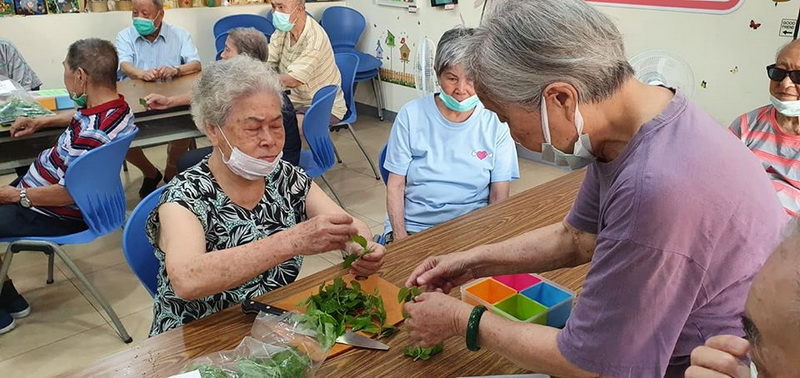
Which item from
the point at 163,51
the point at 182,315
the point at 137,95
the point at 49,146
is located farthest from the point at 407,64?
the point at 182,315

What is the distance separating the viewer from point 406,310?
134 centimetres

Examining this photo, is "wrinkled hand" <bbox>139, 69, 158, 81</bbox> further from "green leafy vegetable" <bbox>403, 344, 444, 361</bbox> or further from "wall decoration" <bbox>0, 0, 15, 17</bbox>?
"green leafy vegetable" <bbox>403, 344, 444, 361</bbox>

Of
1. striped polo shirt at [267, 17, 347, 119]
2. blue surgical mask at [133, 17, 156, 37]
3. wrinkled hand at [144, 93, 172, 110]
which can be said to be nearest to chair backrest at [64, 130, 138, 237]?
wrinkled hand at [144, 93, 172, 110]

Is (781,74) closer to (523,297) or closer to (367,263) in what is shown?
(523,297)

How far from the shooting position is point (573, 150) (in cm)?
119

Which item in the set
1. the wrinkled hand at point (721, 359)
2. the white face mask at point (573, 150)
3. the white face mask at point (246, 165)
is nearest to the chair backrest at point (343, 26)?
the white face mask at point (246, 165)

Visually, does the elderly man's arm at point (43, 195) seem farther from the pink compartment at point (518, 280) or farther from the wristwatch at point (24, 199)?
the pink compartment at point (518, 280)

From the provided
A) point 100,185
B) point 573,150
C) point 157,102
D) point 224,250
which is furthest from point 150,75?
point 573,150

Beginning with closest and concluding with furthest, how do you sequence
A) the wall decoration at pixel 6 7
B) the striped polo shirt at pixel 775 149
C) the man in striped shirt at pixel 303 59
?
the striped polo shirt at pixel 775 149 → the man in striped shirt at pixel 303 59 → the wall decoration at pixel 6 7

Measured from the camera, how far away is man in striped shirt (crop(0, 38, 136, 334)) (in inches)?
106

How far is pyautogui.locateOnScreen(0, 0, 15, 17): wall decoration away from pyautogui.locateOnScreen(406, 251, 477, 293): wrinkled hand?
486cm

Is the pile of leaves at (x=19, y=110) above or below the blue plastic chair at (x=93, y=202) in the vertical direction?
above

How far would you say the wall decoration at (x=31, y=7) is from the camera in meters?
4.88

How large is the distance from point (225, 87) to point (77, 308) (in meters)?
1.96
